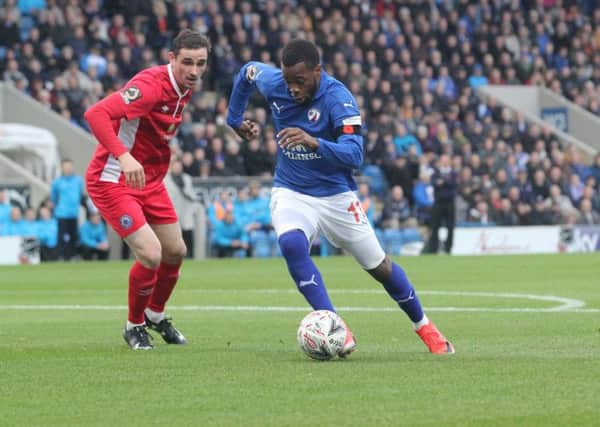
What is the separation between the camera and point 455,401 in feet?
23.8

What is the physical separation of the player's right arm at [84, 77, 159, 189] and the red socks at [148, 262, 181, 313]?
108 cm

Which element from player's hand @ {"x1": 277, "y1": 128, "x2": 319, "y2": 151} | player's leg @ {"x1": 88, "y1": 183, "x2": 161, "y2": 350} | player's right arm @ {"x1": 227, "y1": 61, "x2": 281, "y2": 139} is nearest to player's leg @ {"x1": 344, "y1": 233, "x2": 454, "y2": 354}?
player's hand @ {"x1": 277, "y1": 128, "x2": 319, "y2": 151}

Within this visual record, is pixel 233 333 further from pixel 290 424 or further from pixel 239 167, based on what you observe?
pixel 239 167

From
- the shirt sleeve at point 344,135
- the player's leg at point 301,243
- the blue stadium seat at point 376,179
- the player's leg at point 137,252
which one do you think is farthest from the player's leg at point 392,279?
the blue stadium seat at point 376,179

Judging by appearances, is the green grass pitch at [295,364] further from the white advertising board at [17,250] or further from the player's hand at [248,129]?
the white advertising board at [17,250]

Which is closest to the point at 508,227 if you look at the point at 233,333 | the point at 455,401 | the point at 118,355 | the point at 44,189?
the point at 44,189

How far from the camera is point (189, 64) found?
10.7 m

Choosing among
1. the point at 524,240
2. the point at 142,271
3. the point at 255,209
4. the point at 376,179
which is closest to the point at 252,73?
the point at 142,271

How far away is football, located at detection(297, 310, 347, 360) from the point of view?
9.24 m

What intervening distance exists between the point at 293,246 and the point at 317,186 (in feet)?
1.76

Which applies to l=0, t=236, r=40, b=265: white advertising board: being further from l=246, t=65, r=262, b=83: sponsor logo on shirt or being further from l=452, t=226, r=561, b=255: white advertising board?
l=246, t=65, r=262, b=83: sponsor logo on shirt

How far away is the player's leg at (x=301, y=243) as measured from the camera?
9.68 m

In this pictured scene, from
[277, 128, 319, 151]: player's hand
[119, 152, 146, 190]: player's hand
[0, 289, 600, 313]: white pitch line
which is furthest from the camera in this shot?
[0, 289, 600, 313]: white pitch line

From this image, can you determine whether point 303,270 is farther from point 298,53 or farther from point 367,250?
point 298,53
